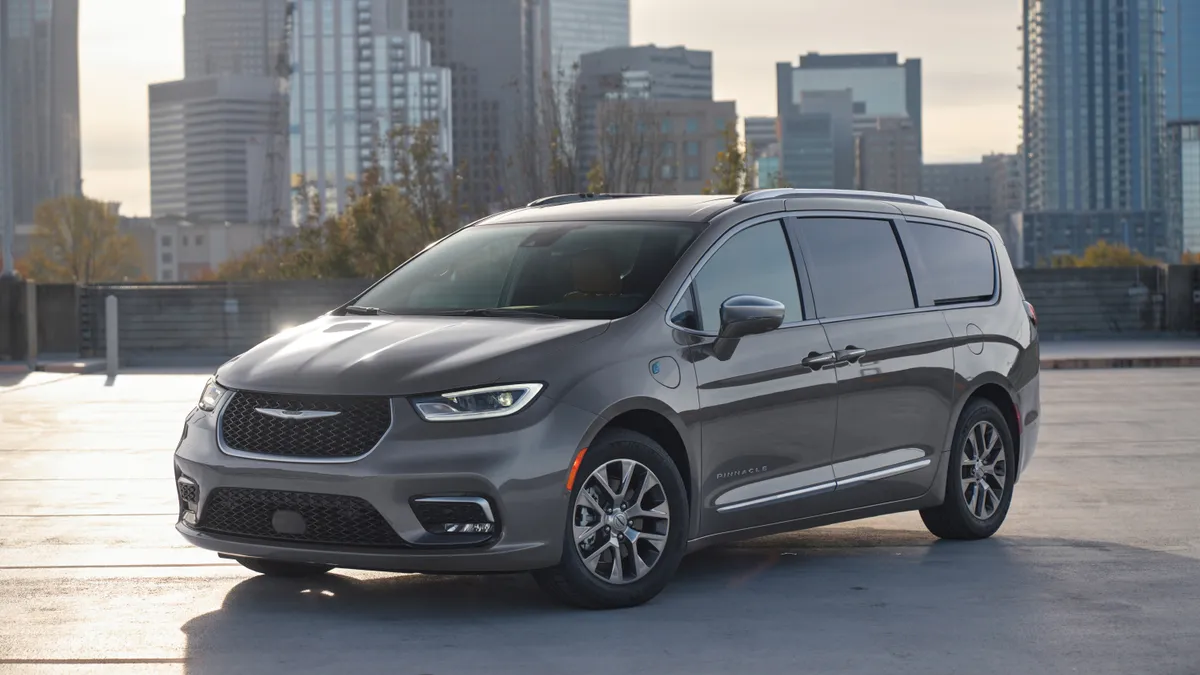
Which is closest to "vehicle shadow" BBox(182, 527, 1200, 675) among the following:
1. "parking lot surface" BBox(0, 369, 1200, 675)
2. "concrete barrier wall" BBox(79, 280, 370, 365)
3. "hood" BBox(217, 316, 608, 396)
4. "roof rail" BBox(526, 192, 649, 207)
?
"parking lot surface" BBox(0, 369, 1200, 675)

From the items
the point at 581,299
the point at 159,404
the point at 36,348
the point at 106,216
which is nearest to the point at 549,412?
the point at 581,299

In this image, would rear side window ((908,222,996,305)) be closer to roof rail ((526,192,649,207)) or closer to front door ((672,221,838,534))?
front door ((672,221,838,534))

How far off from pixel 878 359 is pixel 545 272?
1732 mm

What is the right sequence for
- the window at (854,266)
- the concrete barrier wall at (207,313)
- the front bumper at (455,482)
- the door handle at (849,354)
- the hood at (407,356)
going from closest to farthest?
the front bumper at (455,482) → the hood at (407,356) → the door handle at (849,354) → the window at (854,266) → the concrete barrier wall at (207,313)

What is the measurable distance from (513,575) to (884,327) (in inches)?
86.7

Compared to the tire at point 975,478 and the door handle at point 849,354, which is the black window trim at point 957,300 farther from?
the door handle at point 849,354

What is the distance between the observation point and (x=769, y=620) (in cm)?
699

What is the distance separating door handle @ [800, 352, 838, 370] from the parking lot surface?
968 mm

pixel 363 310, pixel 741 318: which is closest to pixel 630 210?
pixel 741 318

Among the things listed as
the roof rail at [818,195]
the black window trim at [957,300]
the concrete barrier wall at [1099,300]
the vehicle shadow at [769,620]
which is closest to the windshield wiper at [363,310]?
the vehicle shadow at [769,620]

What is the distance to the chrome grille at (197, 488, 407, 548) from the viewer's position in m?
6.78

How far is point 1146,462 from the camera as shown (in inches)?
522

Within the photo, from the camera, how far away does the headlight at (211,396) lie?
7.28m

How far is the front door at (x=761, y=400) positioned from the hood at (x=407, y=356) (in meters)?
0.67
